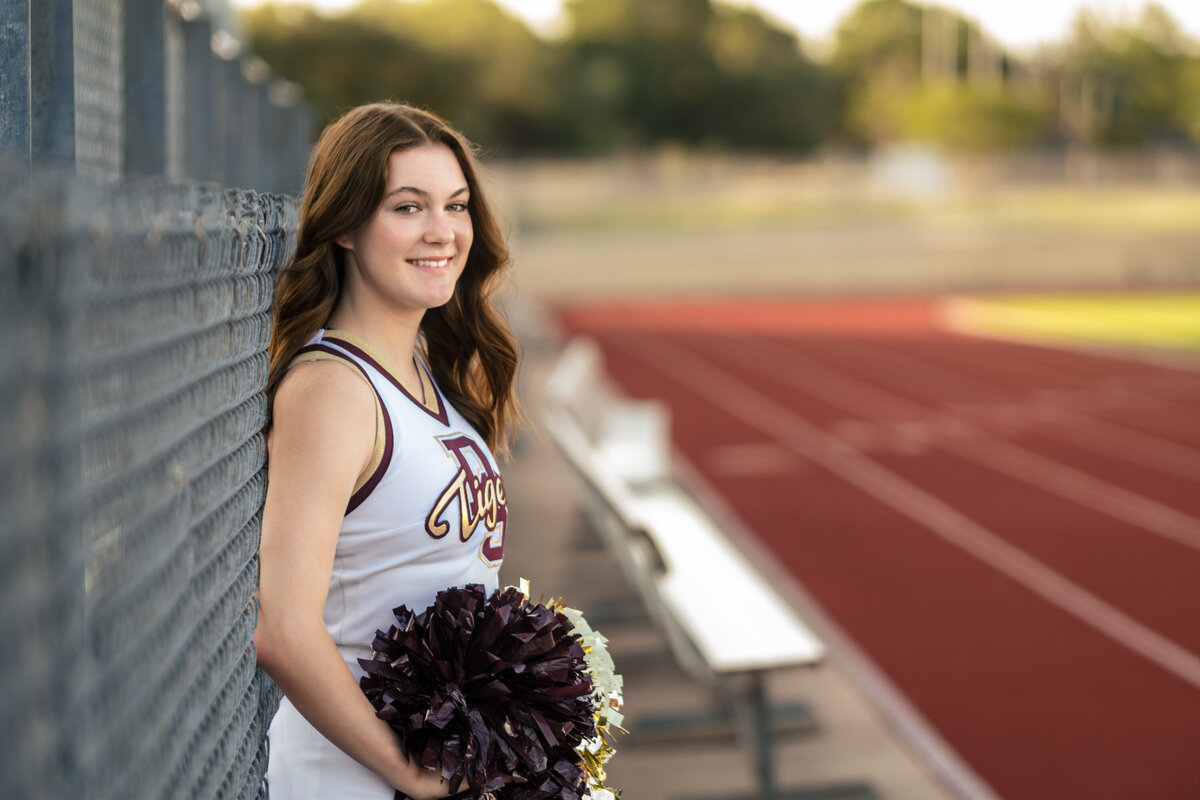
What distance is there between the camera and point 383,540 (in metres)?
2.07

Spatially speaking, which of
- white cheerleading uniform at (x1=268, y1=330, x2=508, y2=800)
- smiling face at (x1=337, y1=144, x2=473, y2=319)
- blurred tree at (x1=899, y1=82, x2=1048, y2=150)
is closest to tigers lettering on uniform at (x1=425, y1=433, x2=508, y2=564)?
white cheerleading uniform at (x1=268, y1=330, x2=508, y2=800)

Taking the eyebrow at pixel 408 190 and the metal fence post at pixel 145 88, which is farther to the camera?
the metal fence post at pixel 145 88

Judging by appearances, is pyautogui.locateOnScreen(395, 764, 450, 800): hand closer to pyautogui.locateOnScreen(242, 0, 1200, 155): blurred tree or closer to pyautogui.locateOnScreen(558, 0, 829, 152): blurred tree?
pyautogui.locateOnScreen(242, 0, 1200, 155): blurred tree

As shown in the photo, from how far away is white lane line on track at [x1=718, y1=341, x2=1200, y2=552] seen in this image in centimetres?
927

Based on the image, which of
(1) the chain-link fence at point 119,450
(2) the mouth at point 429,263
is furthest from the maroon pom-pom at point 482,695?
(2) the mouth at point 429,263

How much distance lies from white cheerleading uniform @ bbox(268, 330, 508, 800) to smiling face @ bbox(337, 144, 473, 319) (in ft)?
0.42

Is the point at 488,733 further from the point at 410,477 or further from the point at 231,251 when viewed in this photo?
the point at 231,251

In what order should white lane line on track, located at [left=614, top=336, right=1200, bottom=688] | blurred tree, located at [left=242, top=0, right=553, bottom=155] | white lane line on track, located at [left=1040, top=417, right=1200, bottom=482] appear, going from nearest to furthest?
1. white lane line on track, located at [left=614, top=336, right=1200, bottom=688]
2. white lane line on track, located at [left=1040, top=417, right=1200, bottom=482]
3. blurred tree, located at [left=242, top=0, right=553, bottom=155]

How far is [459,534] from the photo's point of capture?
7.04 feet

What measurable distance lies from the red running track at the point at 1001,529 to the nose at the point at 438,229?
11.8 feet

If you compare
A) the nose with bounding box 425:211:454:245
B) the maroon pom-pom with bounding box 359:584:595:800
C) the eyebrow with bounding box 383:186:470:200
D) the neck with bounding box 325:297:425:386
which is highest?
the eyebrow with bounding box 383:186:470:200

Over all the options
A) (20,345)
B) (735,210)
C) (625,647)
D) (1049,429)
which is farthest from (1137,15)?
(20,345)

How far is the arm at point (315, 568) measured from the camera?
188 centimetres

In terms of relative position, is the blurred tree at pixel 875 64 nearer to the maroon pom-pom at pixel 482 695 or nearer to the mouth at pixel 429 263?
the mouth at pixel 429 263
